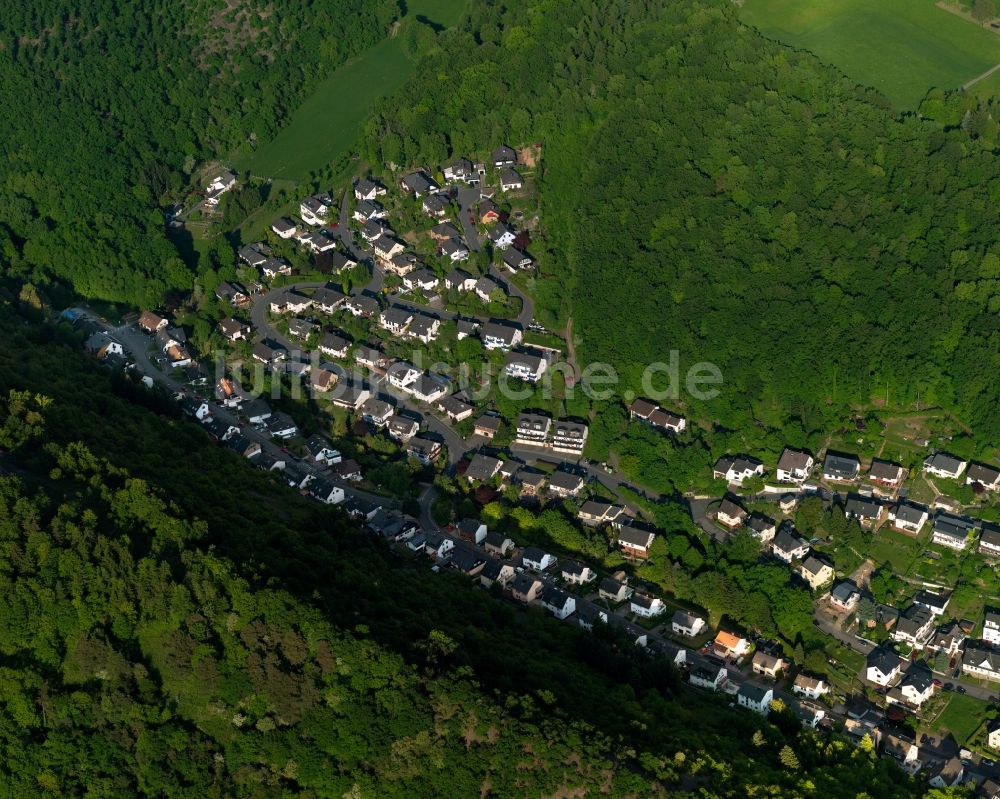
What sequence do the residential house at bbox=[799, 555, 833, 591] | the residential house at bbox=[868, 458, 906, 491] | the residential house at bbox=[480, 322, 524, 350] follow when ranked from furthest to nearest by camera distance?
the residential house at bbox=[480, 322, 524, 350] → the residential house at bbox=[868, 458, 906, 491] → the residential house at bbox=[799, 555, 833, 591]

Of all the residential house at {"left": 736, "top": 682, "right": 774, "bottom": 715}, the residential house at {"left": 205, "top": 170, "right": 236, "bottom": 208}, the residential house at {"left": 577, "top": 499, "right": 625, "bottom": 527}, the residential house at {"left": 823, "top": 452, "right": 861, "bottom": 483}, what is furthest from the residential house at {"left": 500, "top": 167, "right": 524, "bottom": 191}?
the residential house at {"left": 736, "top": 682, "right": 774, "bottom": 715}

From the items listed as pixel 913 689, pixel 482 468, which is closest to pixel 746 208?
pixel 482 468

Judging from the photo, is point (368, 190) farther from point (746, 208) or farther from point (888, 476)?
point (888, 476)

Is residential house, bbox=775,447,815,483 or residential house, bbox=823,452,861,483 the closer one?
residential house, bbox=823,452,861,483

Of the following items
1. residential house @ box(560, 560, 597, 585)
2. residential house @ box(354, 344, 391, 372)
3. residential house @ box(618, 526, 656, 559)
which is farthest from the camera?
residential house @ box(354, 344, 391, 372)

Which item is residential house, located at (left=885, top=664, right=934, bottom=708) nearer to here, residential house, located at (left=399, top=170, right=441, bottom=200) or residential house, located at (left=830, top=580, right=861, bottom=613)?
residential house, located at (left=830, top=580, right=861, bottom=613)

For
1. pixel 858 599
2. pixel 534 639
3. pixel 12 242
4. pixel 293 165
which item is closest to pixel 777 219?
pixel 858 599

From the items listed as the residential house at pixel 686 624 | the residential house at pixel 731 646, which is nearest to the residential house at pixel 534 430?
the residential house at pixel 686 624
